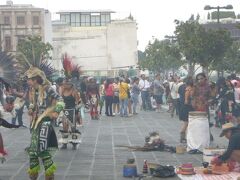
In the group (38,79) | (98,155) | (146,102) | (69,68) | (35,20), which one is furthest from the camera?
(35,20)

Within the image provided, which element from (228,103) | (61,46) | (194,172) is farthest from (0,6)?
(194,172)

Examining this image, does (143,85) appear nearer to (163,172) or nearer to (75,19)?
(163,172)

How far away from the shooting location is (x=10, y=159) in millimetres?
13898

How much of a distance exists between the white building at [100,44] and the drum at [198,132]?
315 ft

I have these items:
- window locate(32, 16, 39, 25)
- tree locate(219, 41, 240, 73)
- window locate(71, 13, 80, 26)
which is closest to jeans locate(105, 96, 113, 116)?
tree locate(219, 41, 240, 73)

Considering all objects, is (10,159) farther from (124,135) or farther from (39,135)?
(124,135)

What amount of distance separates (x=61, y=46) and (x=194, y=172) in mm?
102900

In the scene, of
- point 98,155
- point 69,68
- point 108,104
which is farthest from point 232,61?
point 98,155

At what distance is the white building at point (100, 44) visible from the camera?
11281 centimetres

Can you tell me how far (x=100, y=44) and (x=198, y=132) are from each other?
101000mm

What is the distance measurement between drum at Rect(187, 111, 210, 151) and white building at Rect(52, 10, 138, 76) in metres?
96.2

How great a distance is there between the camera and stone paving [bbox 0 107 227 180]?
464 inches

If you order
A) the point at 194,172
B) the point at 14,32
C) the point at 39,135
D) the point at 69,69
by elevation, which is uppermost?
the point at 14,32

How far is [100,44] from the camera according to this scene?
4532 inches
